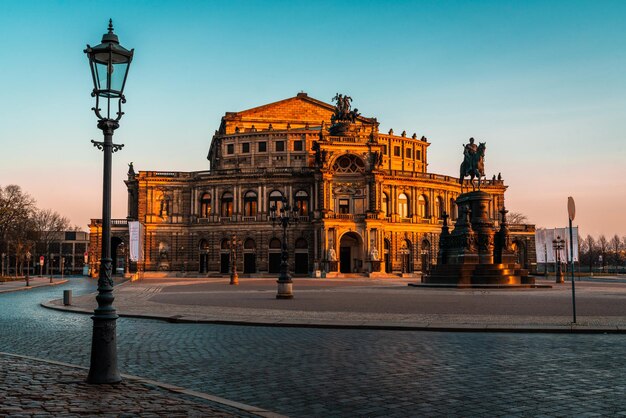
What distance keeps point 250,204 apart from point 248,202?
39 cm

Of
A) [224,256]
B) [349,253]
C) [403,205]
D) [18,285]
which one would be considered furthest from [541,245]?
[18,285]

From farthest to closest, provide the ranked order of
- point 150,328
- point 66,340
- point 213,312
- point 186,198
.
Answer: point 186,198
point 213,312
point 150,328
point 66,340

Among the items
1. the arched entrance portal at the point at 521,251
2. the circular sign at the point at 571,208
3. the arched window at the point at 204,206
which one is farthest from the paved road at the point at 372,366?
the arched entrance portal at the point at 521,251

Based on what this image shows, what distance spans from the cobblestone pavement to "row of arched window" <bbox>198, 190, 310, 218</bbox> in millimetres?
75272

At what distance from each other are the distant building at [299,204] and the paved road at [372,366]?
62964 millimetres

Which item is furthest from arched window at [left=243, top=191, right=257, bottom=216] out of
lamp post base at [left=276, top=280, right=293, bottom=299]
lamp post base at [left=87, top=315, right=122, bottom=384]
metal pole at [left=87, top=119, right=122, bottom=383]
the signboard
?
lamp post base at [left=87, top=315, right=122, bottom=384]

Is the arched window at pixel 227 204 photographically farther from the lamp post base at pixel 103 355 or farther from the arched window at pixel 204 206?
the lamp post base at pixel 103 355

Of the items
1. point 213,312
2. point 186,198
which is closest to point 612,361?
point 213,312

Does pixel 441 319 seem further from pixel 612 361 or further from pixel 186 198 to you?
pixel 186 198

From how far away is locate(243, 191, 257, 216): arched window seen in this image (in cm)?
8688

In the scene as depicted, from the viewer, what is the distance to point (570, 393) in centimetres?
880

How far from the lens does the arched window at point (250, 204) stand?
86.9 m

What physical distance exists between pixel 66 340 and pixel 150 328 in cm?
326

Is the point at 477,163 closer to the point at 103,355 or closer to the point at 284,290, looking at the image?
the point at 284,290
